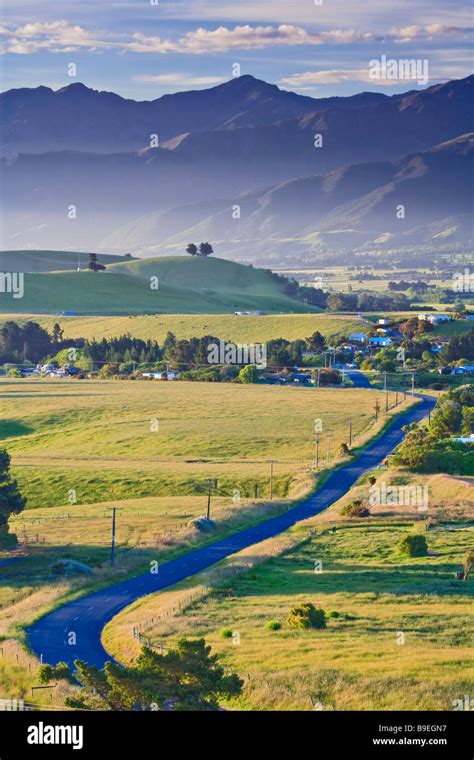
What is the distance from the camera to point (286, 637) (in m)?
47.6

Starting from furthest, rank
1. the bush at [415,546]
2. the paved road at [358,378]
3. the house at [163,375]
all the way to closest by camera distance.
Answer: the house at [163,375] < the paved road at [358,378] < the bush at [415,546]

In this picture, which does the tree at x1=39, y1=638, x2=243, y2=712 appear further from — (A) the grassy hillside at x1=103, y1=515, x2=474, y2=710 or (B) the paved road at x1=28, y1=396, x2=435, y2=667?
(B) the paved road at x1=28, y1=396, x2=435, y2=667

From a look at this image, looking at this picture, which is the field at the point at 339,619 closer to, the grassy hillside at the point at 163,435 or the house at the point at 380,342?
the grassy hillside at the point at 163,435

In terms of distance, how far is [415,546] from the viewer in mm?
62719

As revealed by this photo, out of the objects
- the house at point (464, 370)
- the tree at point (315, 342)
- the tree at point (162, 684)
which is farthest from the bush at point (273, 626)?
the tree at point (315, 342)

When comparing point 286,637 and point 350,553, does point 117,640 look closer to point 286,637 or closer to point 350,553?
point 286,637

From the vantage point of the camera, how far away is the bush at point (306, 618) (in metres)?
48.5

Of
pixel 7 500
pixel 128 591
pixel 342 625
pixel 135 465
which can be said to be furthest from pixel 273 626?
pixel 135 465

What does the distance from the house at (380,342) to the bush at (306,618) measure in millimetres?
139033

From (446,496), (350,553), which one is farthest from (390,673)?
(446,496)

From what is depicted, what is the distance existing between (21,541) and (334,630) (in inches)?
1143

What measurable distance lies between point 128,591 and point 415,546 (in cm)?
1422

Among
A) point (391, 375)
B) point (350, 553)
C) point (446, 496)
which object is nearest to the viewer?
point (350, 553)

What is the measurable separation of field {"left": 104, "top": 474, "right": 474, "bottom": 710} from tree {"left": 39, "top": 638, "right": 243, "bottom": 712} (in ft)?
4.87
